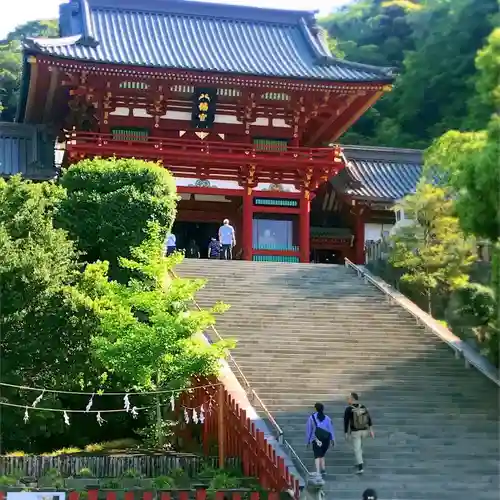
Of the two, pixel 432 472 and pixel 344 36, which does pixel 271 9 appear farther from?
pixel 344 36

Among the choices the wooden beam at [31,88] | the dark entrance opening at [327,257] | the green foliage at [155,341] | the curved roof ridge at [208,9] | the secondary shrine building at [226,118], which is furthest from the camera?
the curved roof ridge at [208,9]

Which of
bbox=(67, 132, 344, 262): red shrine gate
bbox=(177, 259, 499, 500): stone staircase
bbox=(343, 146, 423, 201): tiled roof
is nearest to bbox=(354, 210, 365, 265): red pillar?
bbox=(343, 146, 423, 201): tiled roof

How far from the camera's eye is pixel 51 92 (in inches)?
1005

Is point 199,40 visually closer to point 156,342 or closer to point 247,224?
point 247,224

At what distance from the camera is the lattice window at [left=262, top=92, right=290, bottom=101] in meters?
25.2

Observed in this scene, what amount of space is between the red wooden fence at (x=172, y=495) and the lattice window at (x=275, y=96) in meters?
16.2

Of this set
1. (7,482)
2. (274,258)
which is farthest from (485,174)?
(274,258)

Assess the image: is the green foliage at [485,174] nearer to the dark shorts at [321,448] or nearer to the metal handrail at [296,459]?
the dark shorts at [321,448]

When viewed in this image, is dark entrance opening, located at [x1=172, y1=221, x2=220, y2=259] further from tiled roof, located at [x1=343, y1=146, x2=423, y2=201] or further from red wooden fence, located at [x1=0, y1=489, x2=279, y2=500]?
red wooden fence, located at [x1=0, y1=489, x2=279, y2=500]

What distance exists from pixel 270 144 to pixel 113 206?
9.20 meters

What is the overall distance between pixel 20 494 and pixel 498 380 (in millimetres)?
8682

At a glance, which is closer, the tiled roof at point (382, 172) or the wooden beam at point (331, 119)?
the wooden beam at point (331, 119)

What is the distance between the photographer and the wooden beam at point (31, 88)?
22519mm

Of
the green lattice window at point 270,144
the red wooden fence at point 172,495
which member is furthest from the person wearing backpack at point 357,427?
the green lattice window at point 270,144
